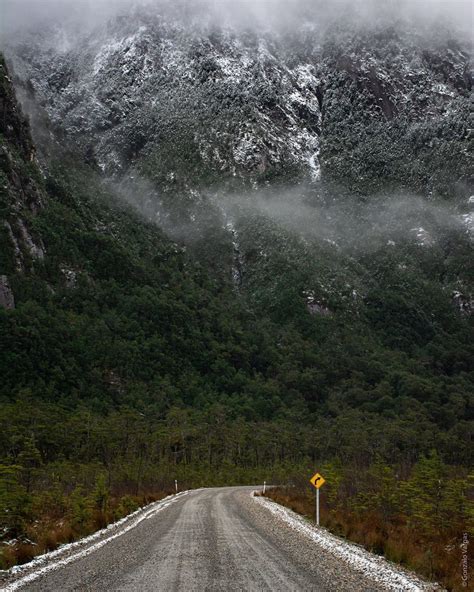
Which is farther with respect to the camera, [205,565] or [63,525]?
[63,525]

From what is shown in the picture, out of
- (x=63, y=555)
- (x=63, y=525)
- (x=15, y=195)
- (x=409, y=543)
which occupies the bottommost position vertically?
(x=63, y=555)

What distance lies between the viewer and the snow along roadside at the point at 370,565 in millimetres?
11070

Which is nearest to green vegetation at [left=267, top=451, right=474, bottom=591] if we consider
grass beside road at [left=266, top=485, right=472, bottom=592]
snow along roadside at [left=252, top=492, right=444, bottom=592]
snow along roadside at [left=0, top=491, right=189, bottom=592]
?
grass beside road at [left=266, top=485, right=472, bottom=592]

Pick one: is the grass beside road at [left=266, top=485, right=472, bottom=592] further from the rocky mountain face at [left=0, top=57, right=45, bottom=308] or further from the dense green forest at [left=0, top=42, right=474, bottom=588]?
the rocky mountain face at [left=0, top=57, right=45, bottom=308]

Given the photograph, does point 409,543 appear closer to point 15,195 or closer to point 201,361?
point 201,361

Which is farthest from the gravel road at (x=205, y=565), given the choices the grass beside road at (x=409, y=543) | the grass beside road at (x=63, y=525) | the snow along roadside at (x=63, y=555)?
the grass beside road at (x=409, y=543)

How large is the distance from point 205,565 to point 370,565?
3689 millimetres

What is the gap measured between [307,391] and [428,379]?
36820mm

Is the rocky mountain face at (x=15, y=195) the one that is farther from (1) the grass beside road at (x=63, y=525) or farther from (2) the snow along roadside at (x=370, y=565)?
(2) the snow along roadside at (x=370, y=565)

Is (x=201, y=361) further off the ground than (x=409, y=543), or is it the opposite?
(x=201, y=361)

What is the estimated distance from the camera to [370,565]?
42.7ft

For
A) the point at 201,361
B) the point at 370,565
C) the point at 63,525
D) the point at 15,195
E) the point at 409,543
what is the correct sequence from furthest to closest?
the point at 201,361, the point at 15,195, the point at 63,525, the point at 409,543, the point at 370,565

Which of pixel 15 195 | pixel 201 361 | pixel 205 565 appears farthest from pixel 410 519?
pixel 15 195

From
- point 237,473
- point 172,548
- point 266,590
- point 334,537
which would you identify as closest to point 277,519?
point 334,537
